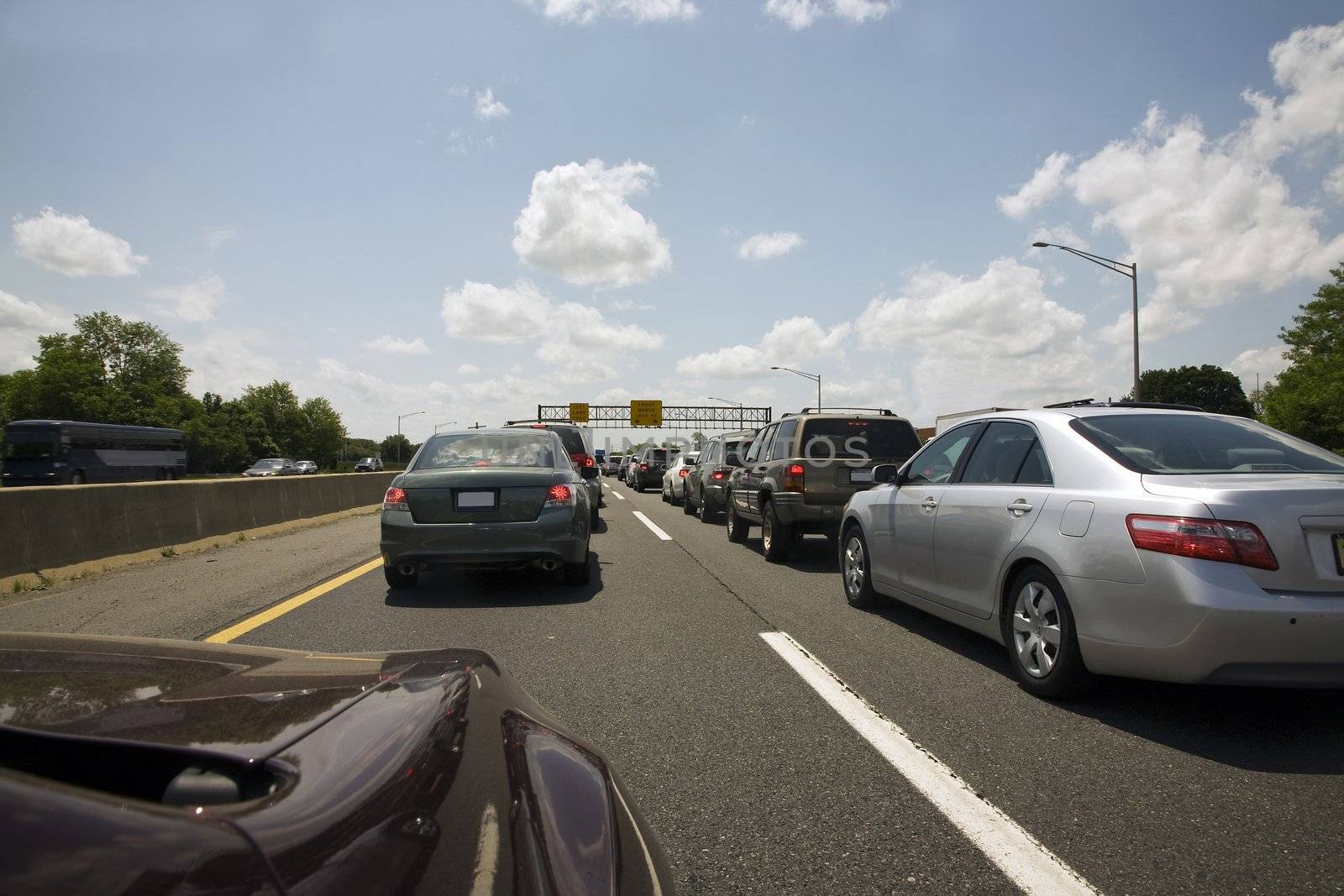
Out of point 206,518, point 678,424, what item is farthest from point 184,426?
point 206,518

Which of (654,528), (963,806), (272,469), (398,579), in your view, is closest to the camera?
(963,806)

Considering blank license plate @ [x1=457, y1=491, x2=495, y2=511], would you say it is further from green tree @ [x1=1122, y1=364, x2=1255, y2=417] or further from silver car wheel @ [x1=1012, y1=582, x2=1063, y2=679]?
green tree @ [x1=1122, y1=364, x2=1255, y2=417]

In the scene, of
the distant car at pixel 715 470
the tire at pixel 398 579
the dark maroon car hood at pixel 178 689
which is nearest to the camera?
the dark maroon car hood at pixel 178 689

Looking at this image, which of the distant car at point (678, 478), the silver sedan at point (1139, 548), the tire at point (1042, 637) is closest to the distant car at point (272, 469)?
the distant car at point (678, 478)

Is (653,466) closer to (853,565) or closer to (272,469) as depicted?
(853,565)

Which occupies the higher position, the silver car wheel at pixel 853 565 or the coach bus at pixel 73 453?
the coach bus at pixel 73 453

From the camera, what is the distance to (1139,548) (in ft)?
13.4

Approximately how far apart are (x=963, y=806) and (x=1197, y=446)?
107 inches

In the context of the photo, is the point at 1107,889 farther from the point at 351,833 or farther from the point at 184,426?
the point at 184,426

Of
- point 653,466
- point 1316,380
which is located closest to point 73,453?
point 653,466

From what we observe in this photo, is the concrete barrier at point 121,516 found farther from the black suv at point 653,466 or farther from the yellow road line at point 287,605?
the black suv at point 653,466

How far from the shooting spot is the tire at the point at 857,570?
721cm

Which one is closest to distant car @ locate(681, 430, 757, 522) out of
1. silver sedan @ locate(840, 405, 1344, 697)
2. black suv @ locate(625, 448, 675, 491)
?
silver sedan @ locate(840, 405, 1344, 697)

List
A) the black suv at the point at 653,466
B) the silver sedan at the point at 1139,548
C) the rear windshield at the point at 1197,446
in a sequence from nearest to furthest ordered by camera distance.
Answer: the silver sedan at the point at 1139,548
the rear windshield at the point at 1197,446
the black suv at the point at 653,466
